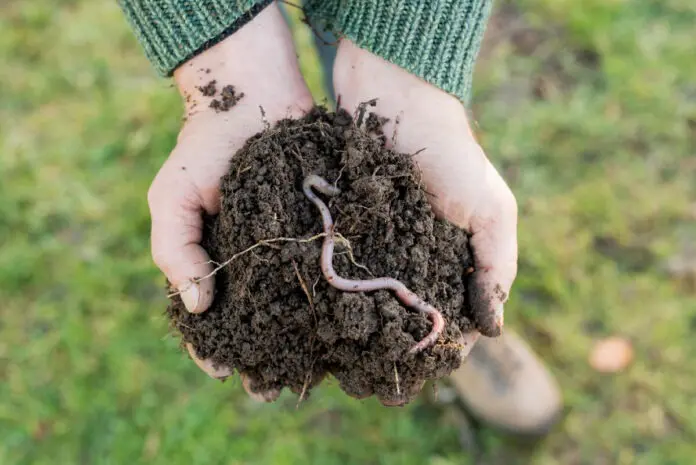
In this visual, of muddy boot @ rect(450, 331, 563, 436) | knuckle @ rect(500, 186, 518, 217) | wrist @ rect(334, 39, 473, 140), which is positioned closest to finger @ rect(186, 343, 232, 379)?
wrist @ rect(334, 39, 473, 140)

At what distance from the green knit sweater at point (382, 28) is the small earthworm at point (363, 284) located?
594 millimetres

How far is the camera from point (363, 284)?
1990 millimetres

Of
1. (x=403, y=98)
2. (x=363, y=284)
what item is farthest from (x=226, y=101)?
(x=363, y=284)

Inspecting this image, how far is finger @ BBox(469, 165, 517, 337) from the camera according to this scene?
2.20 metres

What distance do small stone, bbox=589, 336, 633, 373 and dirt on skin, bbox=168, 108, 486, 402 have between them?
174cm

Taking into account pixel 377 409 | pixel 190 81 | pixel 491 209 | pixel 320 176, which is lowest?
pixel 377 409

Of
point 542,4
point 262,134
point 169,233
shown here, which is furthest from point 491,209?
point 542,4

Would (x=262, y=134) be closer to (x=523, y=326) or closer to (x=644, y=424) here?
(x=523, y=326)

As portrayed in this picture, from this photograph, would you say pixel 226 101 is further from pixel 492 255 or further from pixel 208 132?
pixel 492 255

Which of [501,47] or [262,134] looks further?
[501,47]

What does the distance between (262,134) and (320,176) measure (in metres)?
0.26

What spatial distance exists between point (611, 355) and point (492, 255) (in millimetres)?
1775

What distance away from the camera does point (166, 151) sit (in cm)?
436

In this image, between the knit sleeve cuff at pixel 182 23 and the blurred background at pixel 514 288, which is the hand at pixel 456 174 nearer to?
the knit sleeve cuff at pixel 182 23
